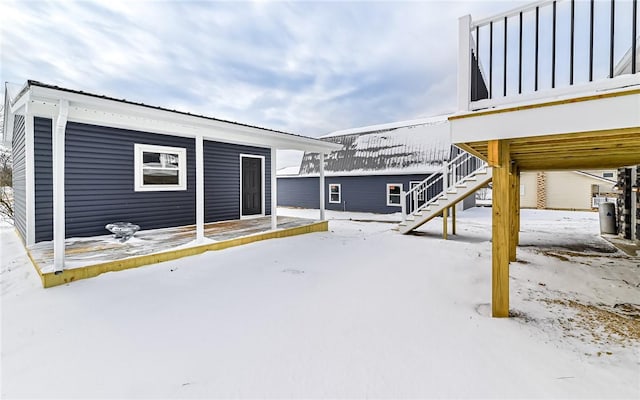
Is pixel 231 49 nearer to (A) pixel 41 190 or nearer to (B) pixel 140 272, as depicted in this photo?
(A) pixel 41 190

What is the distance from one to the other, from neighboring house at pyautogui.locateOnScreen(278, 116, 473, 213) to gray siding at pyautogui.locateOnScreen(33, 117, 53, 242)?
37.0 feet

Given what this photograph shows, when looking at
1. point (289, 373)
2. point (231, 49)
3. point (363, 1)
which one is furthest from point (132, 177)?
point (231, 49)

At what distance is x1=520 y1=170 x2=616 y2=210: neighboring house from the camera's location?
15.7 meters

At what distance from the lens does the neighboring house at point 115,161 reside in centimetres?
383

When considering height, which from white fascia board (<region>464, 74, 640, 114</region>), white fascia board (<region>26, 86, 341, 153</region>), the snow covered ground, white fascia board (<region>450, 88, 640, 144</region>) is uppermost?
white fascia board (<region>26, 86, 341, 153</region>)

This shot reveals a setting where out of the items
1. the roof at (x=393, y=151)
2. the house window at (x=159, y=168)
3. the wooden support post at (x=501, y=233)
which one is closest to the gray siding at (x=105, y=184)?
the house window at (x=159, y=168)

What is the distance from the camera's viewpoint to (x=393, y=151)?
45.9 ft

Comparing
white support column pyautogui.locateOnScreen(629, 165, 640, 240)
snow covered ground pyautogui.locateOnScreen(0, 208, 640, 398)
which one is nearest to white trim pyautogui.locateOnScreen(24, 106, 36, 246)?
snow covered ground pyautogui.locateOnScreen(0, 208, 640, 398)

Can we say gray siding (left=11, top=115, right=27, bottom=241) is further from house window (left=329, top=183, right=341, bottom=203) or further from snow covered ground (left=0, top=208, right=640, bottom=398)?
house window (left=329, top=183, right=341, bottom=203)

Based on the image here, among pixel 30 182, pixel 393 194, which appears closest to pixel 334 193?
pixel 393 194

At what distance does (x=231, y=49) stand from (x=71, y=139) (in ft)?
38.7

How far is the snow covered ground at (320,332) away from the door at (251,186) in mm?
4275

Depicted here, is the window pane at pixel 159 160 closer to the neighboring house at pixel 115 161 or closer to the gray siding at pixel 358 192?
the neighboring house at pixel 115 161

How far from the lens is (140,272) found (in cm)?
413
